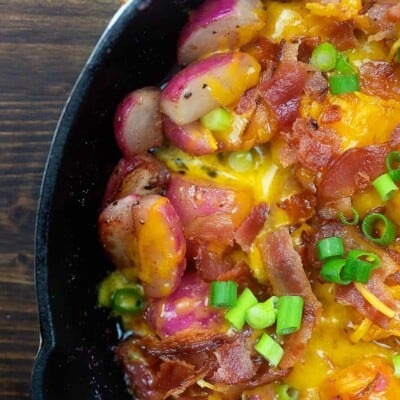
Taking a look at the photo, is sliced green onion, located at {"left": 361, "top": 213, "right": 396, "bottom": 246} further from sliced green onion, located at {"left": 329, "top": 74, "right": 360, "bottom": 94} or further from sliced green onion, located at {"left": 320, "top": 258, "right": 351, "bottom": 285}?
sliced green onion, located at {"left": 329, "top": 74, "right": 360, "bottom": 94}

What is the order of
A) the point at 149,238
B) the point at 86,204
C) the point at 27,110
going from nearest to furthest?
the point at 149,238
the point at 86,204
the point at 27,110

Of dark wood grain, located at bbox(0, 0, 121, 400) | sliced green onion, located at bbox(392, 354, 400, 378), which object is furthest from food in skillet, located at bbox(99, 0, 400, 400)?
dark wood grain, located at bbox(0, 0, 121, 400)

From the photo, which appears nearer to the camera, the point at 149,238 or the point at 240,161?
the point at 149,238

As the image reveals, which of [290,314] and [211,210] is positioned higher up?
[211,210]

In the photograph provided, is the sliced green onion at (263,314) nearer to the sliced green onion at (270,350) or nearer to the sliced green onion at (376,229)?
the sliced green onion at (270,350)

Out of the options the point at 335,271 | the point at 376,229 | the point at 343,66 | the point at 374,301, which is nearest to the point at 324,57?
the point at 343,66

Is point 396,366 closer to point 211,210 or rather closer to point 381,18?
point 211,210

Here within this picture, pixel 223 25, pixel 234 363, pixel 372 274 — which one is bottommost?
pixel 234 363

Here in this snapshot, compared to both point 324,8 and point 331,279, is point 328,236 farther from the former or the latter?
point 324,8

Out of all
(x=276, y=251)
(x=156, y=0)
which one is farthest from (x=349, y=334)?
(x=156, y=0)
